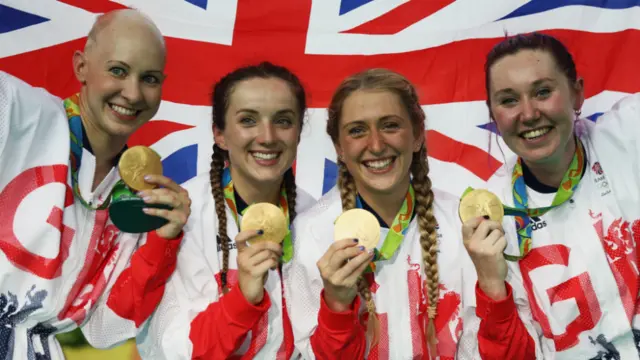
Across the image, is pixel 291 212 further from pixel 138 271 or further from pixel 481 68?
pixel 481 68

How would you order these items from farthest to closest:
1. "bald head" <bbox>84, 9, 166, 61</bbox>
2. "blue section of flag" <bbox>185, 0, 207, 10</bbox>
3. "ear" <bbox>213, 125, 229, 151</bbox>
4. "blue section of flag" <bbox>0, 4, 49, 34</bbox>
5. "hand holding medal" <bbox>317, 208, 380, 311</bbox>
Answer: "blue section of flag" <bbox>185, 0, 207, 10</bbox> < "blue section of flag" <bbox>0, 4, 49, 34</bbox> < "ear" <bbox>213, 125, 229, 151</bbox> < "bald head" <bbox>84, 9, 166, 61</bbox> < "hand holding medal" <bbox>317, 208, 380, 311</bbox>

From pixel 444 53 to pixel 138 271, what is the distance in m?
1.77

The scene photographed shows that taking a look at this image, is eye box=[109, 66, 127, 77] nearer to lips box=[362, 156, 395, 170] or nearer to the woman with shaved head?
the woman with shaved head

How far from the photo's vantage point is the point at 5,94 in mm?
2527

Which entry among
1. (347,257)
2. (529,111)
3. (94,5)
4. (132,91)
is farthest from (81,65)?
(529,111)

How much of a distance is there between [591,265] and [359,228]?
40.1 inches

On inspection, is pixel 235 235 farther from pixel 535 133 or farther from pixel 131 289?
pixel 535 133

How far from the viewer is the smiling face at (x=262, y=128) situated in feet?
9.04

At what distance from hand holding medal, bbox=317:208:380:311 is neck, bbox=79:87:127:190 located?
3.48 feet

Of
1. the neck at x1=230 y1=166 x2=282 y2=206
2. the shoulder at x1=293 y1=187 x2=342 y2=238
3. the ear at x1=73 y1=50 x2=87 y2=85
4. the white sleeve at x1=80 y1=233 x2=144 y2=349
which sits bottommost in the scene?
the white sleeve at x1=80 y1=233 x2=144 y2=349

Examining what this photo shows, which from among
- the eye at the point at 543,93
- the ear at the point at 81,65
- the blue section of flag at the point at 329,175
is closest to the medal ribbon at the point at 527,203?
the eye at the point at 543,93

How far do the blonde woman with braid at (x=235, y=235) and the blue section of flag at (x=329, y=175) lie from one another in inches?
9.0

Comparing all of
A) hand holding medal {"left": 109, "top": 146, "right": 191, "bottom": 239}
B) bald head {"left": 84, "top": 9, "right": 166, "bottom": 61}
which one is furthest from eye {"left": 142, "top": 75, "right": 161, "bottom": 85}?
hand holding medal {"left": 109, "top": 146, "right": 191, "bottom": 239}

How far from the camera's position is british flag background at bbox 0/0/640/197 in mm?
3135
